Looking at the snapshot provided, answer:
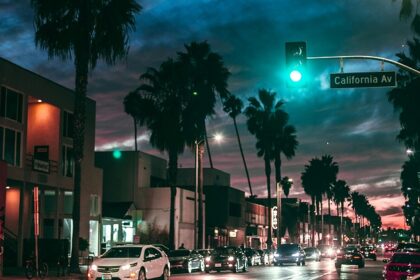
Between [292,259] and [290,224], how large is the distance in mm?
64766

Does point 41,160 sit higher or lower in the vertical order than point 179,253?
higher

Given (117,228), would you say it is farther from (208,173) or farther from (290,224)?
(290,224)

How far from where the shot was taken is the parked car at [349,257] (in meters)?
45.8

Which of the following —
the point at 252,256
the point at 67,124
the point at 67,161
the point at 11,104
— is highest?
the point at 11,104

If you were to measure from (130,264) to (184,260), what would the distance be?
50.3 feet

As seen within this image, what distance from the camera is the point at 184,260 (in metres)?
40.0

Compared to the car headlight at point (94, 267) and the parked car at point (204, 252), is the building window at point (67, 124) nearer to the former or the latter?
the parked car at point (204, 252)

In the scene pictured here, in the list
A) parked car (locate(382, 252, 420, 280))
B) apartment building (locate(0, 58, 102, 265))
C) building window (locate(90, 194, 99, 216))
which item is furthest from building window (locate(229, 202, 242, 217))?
parked car (locate(382, 252, 420, 280))

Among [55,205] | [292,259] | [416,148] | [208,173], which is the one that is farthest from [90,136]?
[208,173]

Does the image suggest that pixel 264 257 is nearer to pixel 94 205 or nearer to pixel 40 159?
pixel 94 205

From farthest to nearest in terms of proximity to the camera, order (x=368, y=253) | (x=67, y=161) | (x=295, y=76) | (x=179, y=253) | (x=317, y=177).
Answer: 1. (x=317, y=177)
2. (x=368, y=253)
3. (x=67, y=161)
4. (x=179, y=253)
5. (x=295, y=76)

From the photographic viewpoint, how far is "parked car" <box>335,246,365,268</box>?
45847 millimetres

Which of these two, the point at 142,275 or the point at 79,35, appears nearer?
the point at 142,275

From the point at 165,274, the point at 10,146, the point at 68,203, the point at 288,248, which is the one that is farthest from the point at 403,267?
the point at 288,248
